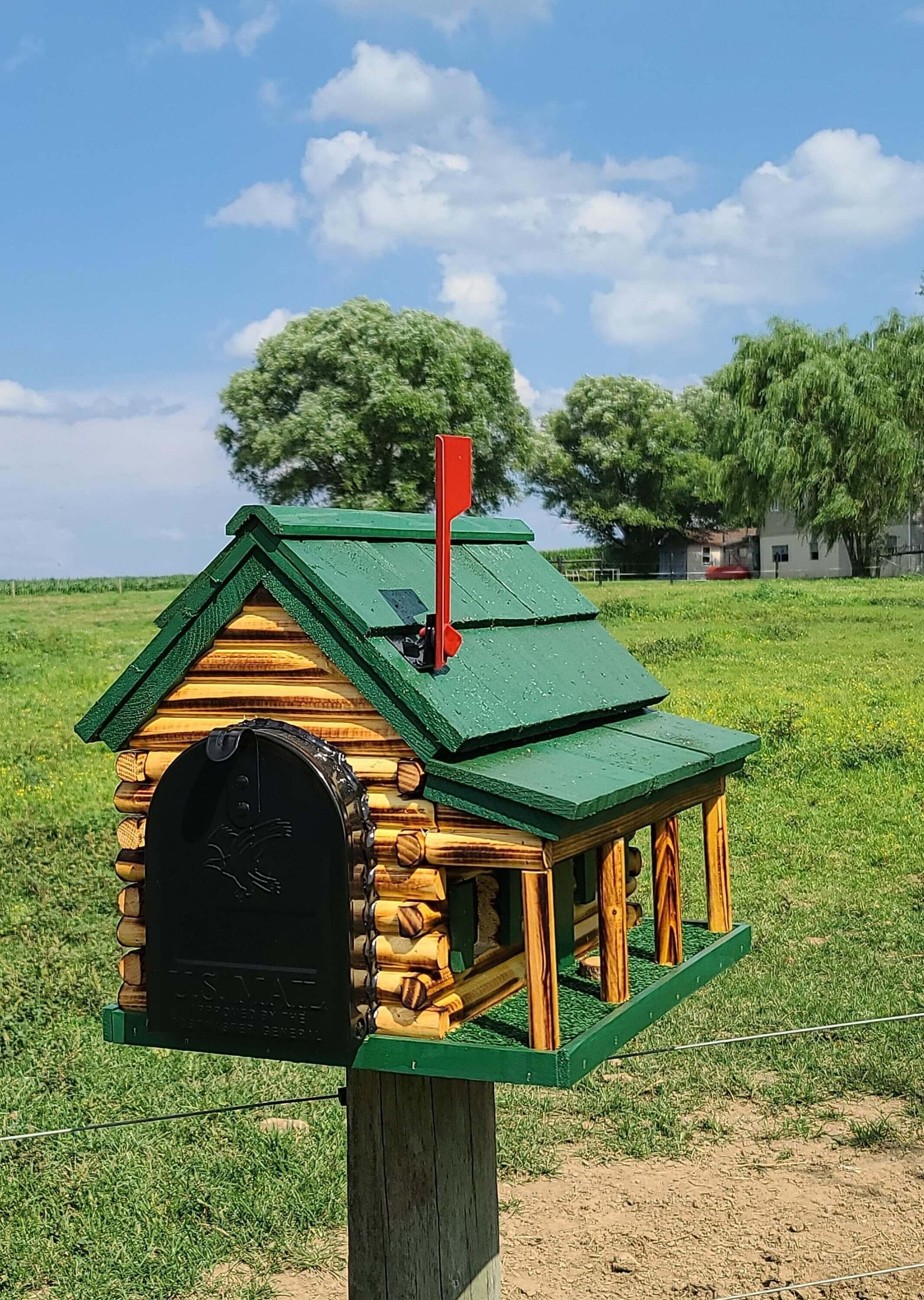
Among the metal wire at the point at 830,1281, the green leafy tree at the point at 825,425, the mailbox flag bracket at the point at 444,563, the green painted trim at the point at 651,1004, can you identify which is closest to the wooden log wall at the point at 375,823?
the mailbox flag bracket at the point at 444,563

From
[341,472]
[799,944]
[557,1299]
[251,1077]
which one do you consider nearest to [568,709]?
[557,1299]

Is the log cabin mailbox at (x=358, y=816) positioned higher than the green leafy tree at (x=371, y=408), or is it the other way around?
the green leafy tree at (x=371, y=408)

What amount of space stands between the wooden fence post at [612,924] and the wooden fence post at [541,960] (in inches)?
12.1

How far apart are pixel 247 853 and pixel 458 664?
0.62m

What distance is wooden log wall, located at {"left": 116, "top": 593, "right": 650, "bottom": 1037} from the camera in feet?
9.34

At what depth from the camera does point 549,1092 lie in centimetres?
773

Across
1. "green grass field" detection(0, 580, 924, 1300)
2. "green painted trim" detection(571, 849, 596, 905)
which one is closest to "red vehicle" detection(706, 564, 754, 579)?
"green grass field" detection(0, 580, 924, 1300)

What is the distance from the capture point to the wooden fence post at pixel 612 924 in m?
3.14

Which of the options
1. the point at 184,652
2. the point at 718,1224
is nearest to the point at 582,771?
the point at 184,652

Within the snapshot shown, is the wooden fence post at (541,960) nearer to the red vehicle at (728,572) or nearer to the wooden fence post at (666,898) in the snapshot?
the wooden fence post at (666,898)

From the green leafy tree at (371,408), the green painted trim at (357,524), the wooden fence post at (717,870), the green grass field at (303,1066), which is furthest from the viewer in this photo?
the green leafy tree at (371,408)

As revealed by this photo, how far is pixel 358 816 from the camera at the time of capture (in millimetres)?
2842

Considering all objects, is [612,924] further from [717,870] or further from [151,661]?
[151,661]

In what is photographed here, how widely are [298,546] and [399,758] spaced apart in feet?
1.67
